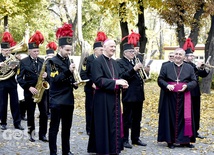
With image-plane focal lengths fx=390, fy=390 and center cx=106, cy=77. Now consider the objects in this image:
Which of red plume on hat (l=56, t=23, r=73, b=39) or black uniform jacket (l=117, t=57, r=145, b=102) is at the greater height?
red plume on hat (l=56, t=23, r=73, b=39)

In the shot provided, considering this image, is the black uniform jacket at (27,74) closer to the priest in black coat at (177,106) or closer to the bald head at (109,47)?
the bald head at (109,47)

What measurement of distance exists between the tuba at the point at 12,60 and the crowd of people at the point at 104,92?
24mm

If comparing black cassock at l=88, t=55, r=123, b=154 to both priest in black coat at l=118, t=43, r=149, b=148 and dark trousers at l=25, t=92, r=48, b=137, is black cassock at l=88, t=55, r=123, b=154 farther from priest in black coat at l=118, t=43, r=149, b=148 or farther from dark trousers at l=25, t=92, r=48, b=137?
dark trousers at l=25, t=92, r=48, b=137

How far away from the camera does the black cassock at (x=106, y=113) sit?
7.15 meters

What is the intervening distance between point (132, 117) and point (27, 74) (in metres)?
2.51

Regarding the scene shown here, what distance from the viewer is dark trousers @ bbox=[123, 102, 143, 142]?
8.36m

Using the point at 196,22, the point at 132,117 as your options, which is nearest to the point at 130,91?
the point at 132,117

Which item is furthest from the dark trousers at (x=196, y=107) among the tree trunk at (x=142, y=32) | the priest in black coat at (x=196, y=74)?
the tree trunk at (x=142, y=32)

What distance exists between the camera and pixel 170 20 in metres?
19.0

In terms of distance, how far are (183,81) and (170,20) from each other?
36.3 feet

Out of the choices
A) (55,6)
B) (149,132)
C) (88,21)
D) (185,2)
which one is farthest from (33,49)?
(55,6)

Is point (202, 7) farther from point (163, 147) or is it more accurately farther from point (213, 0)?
point (163, 147)

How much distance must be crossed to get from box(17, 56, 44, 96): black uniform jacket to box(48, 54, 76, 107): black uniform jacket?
1713 mm

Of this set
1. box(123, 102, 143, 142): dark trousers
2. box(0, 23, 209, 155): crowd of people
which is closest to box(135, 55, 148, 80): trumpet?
box(0, 23, 209, 155): crowd of people
